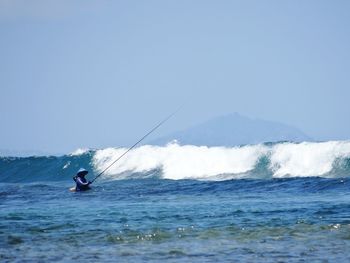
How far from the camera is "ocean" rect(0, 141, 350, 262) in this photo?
12672 mm

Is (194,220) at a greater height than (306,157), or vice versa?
(306,157)

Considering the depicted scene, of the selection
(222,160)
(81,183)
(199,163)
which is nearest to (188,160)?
(199,163)

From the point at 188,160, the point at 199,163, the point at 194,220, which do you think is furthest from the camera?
the point at 188,160

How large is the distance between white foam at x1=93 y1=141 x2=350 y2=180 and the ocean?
0.13m

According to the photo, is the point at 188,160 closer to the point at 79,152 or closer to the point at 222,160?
the point at 222,160

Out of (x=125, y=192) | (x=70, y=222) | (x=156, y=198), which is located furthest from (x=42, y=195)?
(x=70, y=222)

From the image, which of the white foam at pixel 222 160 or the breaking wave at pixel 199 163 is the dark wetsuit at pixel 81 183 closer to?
the breaking wave at pixel 199 163

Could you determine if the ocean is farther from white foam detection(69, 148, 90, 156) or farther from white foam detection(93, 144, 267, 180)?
white foam detection(69, 148, 90, 156)

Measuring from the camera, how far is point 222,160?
45156 millimetres

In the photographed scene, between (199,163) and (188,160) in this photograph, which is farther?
(188,160)

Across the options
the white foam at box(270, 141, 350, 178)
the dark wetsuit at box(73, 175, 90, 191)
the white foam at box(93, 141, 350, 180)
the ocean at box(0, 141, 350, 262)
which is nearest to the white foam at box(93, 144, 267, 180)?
the white foam at box(93, 141, 350, 180)

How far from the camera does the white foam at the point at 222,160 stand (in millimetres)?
36781

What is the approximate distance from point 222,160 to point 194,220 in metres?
28.2

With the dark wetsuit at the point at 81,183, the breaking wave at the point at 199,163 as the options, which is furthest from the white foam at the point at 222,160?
the dark wetsuit at the point at 81,183
